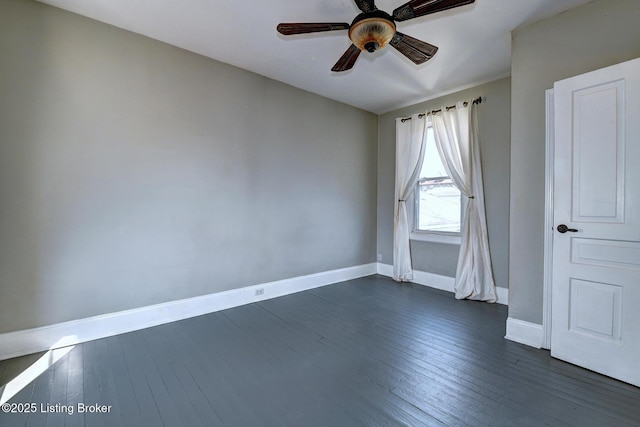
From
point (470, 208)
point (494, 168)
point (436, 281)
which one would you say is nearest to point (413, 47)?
point (494, 168)

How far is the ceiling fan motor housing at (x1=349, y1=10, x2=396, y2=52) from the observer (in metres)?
1.74

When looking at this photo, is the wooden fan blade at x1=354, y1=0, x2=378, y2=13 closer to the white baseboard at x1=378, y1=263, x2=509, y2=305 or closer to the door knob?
the door knob

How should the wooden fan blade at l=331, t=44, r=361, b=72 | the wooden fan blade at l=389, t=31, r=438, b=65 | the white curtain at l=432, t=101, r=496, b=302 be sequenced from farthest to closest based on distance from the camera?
the white curtain at l=432, t=101, r=496, b=302 → the wooden fan blade at l=331, t=44, r=361, b=72 → the wooden fan blade at l=389, t=31, r=438, b=65

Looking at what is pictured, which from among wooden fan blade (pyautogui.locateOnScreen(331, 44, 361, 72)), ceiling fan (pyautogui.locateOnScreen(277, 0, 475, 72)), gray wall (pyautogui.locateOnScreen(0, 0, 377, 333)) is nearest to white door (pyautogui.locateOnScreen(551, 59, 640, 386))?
ceiling fan (pyautogui.locateOnScreen(277, 0, 475, 72))

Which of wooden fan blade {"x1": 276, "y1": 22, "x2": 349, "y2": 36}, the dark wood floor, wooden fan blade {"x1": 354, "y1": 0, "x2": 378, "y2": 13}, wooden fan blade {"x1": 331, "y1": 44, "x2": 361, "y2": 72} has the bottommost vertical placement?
the dark wood floor

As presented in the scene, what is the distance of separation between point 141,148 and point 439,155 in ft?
12.1

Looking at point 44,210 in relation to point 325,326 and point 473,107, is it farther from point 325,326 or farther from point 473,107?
point 473,107

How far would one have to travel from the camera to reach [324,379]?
1.98 m

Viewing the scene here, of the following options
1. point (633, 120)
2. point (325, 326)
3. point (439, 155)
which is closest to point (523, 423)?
point (325, 326)

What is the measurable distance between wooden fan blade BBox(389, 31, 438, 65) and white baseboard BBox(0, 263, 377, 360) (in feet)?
9.61

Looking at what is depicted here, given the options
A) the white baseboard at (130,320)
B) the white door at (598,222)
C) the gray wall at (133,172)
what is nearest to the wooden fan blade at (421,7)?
the white door at (598,222)

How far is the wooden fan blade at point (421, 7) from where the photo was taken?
65.1 inches

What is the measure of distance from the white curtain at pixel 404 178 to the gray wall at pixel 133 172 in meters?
1.43

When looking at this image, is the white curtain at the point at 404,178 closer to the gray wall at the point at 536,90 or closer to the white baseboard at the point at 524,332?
the gray wall at the point at 536,90
